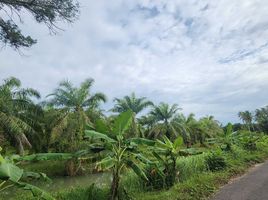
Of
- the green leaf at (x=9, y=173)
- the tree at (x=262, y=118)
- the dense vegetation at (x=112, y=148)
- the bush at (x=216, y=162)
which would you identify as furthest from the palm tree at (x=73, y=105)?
the tree at (x=262, y=118)

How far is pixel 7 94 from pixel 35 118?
4286mm

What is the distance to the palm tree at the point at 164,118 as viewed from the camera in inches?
1547

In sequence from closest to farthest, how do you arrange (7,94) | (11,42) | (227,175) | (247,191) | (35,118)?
(247,191)
(11,42)
(227,175)
(7,94)
(35,118)

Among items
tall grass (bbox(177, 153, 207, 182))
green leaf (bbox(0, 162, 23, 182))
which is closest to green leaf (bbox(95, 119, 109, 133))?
tall grass (bbox(177, 153, 207, 182))

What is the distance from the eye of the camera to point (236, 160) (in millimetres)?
13461

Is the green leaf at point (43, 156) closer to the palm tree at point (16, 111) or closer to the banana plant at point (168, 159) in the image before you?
the banana plant at point (168, 159)

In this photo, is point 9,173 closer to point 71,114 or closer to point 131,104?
point 71,114

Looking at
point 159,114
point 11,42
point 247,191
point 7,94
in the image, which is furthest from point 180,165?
point 159,114

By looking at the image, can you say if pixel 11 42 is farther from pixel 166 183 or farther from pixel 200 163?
pixel 200 163

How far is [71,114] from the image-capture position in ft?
→ 92.4

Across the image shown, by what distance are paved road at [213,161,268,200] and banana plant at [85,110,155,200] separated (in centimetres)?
232

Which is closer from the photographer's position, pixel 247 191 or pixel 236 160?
pixel 247 191

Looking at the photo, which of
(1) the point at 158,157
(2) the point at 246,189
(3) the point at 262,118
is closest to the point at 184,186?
(1) the point at 158,157

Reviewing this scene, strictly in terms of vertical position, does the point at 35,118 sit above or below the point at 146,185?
above
